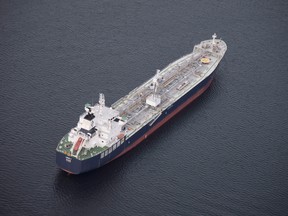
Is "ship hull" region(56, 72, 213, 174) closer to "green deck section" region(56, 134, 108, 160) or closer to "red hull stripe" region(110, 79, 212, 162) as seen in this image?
"red hull stripe" region(110, 79, 212, 162)

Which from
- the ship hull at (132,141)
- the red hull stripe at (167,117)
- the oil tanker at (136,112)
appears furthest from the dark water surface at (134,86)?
the oil tanker at (136,112)

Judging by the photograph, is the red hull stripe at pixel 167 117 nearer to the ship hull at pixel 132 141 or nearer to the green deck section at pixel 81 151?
the ship hull at pixel 132 141

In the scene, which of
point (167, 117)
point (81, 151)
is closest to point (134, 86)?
point (167, 117)

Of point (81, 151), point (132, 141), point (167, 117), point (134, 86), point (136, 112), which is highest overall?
point (134, 86)

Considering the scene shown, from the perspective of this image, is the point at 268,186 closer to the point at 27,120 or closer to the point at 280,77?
the point at 280,77

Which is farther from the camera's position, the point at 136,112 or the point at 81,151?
the point at 136,112

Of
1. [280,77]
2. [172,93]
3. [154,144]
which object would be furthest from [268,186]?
[280,77]

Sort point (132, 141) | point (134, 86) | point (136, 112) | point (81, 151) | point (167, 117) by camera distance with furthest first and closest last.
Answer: point (134, 86) → point (167, 117) → point (136, 112) → point (132, 141) → point (81, 151)

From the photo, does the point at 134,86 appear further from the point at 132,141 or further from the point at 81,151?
the point at 81,151
